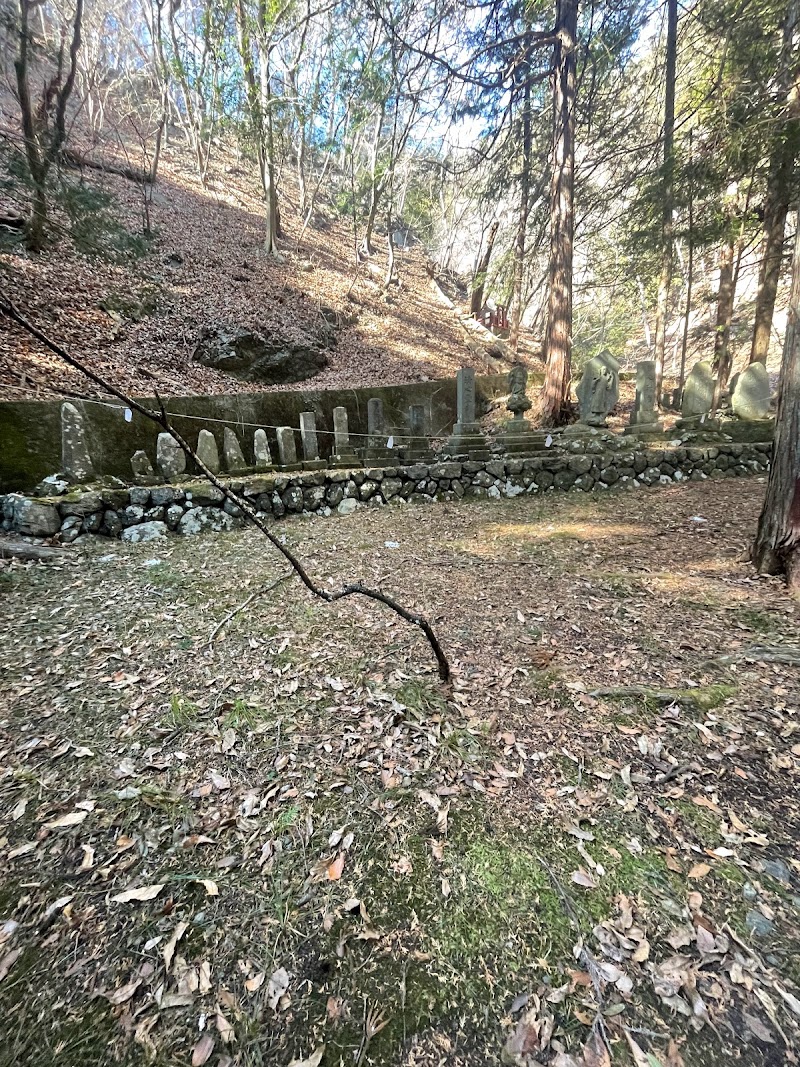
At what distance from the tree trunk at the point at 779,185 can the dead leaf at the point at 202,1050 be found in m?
10.1

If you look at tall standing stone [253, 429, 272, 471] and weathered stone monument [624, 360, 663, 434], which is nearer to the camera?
tall standing stone [253, 429, 272, 471]

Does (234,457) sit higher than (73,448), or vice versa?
(73,448)

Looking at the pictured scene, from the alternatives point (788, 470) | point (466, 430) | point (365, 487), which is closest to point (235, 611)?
point (365, 487)

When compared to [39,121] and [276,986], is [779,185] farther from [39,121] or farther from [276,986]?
[39,121]

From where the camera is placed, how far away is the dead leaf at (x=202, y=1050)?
1350mm

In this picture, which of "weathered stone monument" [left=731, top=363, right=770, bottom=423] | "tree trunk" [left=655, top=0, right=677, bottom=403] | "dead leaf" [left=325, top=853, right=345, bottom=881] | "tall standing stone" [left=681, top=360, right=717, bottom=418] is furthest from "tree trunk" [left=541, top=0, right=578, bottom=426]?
"dead leaf" [left=325, top=853, right=345, bottom=881]

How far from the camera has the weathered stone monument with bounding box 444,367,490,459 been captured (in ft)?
25.9

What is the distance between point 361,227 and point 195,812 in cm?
3081

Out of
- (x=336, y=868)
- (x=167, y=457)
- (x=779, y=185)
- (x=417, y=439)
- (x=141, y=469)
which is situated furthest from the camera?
(x=779, y=185)

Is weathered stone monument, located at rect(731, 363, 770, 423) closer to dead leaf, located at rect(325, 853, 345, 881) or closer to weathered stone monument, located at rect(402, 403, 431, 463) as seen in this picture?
weathered stone monument, located at rect(402, 403, 431, 463)

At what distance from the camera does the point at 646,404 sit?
9219 millimetres

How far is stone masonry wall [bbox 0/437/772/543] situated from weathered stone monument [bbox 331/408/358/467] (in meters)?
0.32

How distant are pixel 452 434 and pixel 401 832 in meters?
7.26

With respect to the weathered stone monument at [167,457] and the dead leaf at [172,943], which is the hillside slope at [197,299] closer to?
the weathered stone monument at [167,457]
